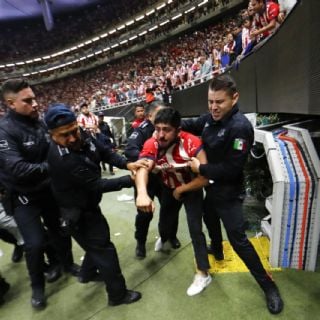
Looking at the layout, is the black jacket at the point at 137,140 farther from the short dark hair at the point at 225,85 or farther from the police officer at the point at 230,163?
the short dark hair at the point at 225,85

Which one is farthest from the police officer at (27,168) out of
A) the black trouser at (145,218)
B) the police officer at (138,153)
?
the black trouser at (145,218)

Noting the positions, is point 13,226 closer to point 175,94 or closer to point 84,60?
point 175,94

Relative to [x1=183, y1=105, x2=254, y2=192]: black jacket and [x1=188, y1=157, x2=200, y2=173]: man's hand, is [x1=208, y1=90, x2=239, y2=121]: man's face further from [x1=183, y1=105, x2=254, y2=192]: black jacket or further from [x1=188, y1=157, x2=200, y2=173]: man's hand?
[x1=188, y1=157, x2=200, y2=173]: man's hand

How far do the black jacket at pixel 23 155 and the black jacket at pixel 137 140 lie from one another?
0.78 meters

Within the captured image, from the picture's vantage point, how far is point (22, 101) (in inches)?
88.8

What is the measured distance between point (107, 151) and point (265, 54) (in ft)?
7.36

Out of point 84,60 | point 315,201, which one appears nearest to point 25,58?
point 84,60

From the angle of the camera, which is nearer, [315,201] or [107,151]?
[315,201]

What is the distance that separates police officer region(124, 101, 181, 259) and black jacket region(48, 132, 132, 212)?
589mm

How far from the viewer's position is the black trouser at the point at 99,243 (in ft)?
6.87

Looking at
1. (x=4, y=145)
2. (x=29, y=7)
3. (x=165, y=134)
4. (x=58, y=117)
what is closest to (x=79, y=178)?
(x=58, y=117)

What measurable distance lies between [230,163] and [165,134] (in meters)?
0.52

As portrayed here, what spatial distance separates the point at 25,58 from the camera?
2930 centimetres

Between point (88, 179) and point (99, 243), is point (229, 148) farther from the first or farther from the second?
point (99, 243)
